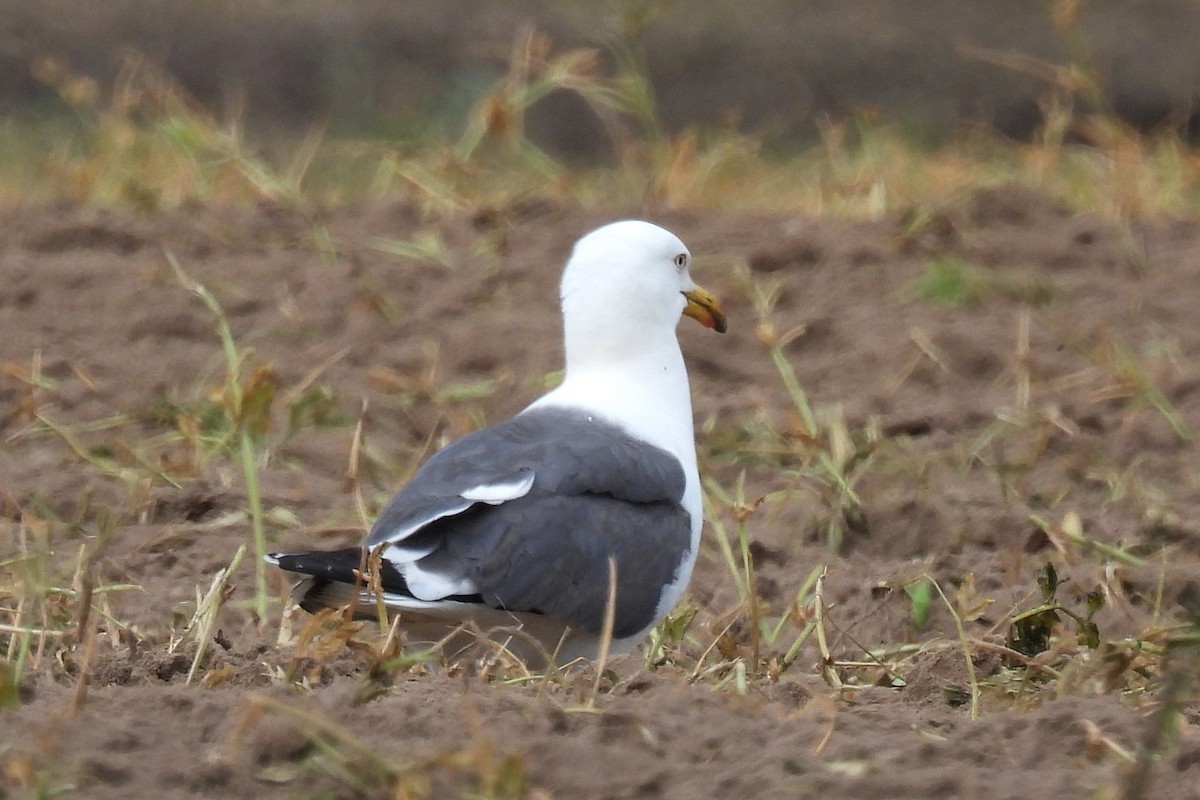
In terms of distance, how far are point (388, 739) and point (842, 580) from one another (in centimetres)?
189

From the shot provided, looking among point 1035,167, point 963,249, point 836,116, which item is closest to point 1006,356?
point 963,249

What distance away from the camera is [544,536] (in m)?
3.85

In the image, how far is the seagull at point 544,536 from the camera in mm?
3732

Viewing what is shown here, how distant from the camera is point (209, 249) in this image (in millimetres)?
6676

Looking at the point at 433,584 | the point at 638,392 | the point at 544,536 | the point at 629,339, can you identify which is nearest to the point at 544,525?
the point at 544,536

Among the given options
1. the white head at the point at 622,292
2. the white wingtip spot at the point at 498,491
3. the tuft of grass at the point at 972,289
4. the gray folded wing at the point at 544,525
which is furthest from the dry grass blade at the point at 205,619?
the tuft of grass at the point at 972,289

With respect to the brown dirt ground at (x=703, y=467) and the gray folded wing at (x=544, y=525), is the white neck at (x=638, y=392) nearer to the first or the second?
the gray folded wing at (x=544, y=525)

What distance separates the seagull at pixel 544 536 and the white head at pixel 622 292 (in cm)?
13

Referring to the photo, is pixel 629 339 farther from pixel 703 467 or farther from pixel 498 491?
pixel 703 467

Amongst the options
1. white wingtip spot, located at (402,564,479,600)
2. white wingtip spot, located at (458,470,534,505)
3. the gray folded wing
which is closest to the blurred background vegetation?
the gray folded wing

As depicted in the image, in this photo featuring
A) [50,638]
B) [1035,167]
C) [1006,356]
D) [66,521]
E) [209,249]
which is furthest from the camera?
[1035,167]

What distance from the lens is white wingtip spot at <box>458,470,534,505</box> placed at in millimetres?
3838

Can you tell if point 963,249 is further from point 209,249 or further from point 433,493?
point 433,493

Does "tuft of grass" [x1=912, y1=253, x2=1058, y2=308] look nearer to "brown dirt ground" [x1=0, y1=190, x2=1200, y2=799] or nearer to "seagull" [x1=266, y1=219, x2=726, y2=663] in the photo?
"brown dirt ground" [x1=0, y1=190, x2=1200, y2=799]
